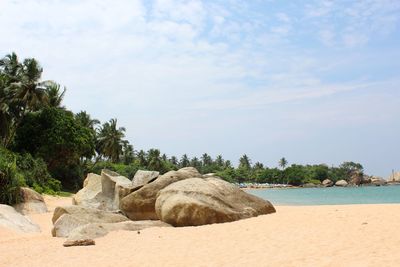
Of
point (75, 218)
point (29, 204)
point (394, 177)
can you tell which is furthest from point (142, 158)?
point (394, 177)

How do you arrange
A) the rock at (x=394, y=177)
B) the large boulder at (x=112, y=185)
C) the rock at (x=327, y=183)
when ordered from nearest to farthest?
the large boulder at (x=112, y=185) → the rock at (x=327, y=183) → the rock at (x=394, y=177)

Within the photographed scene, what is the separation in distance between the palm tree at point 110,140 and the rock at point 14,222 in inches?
2014

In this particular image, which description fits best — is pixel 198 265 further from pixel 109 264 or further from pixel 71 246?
pixel 71 246

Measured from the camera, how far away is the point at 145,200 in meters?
16.3

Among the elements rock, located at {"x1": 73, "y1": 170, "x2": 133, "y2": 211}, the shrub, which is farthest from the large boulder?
the shrub

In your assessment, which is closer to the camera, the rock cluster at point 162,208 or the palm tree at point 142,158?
the rock cluster at point 162,208

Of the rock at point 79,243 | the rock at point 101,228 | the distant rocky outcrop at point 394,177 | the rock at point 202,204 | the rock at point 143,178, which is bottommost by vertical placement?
the rock at point 79,243

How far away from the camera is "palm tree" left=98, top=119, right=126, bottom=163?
2638 inches

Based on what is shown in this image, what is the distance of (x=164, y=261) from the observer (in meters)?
8.91

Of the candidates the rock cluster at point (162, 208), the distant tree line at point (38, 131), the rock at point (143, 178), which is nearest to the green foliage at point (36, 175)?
the distant tree line at point (38, 131)

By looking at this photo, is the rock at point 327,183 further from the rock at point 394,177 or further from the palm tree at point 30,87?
the palm tree at point 30,87

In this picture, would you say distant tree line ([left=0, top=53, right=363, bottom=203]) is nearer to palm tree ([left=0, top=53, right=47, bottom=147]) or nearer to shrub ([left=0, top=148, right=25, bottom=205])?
palm tree ([left=0, top=53, right=47, bottom=147])

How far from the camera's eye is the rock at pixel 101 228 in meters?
11.7

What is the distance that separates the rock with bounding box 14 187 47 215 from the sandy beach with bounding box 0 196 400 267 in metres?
8.10
